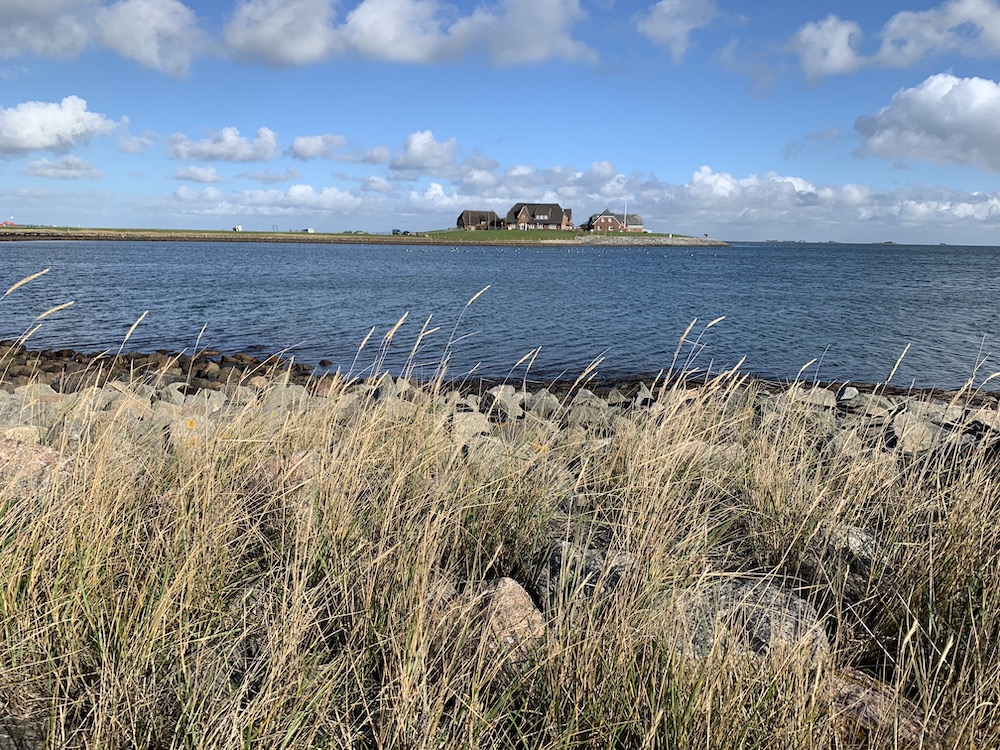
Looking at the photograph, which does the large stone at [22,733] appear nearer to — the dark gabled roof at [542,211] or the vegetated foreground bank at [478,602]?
the vegetated foreground bank at [478,602]

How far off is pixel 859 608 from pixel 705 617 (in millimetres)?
1060

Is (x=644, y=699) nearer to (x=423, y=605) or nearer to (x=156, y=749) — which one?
(x=423, y=605)

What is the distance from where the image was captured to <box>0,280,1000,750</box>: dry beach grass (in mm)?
2453

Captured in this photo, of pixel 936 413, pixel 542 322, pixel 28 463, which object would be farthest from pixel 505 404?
pixel 542 322

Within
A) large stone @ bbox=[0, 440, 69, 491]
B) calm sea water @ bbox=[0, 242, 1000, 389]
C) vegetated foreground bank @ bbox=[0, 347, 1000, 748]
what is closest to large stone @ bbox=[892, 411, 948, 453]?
vegetated foreground bank @ bbox=[0, 347, 1000, 748]

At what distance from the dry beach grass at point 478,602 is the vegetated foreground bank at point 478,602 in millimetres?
18

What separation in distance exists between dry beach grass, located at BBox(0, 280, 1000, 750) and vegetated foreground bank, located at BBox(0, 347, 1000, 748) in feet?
0.06

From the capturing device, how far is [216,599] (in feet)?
10.4

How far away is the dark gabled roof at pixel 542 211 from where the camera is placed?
165m

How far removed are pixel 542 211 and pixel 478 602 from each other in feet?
556

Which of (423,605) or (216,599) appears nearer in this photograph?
(423,605)

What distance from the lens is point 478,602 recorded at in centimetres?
318

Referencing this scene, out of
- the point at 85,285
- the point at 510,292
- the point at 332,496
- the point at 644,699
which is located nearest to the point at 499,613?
the point at 644,699

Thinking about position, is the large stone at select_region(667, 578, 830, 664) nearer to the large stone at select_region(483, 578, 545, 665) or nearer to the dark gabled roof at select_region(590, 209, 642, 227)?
the large stone at select_region(483, 578, 545, 665)
